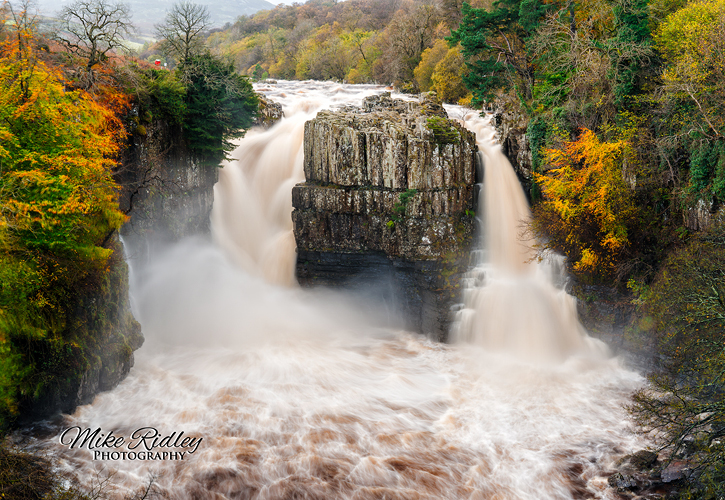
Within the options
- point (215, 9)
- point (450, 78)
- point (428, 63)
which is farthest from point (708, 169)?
point (215, 9)

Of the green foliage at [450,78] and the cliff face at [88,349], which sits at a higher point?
the green foliage at [450,78]

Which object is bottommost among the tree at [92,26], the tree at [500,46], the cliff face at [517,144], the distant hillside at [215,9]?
the cliff face at [517,144]

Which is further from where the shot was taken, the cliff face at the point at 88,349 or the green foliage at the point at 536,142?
the green foliage at the point at 536,142

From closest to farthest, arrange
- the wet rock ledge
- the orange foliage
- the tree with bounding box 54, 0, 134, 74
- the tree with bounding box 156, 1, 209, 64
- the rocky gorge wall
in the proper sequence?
the rocky gorge wall → the tree with bounding box 54, 0, 134, 74 → the orange foliage → the tree with bounding box 156, 1, 209, 64 → the wet rock ledge

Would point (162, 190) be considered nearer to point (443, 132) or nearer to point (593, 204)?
point (443, 132)

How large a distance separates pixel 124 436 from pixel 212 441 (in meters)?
2.71

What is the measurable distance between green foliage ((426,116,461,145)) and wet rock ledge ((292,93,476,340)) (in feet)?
0.17

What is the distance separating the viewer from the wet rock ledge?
74.7 feet

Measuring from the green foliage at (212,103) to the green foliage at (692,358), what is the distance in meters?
21.5

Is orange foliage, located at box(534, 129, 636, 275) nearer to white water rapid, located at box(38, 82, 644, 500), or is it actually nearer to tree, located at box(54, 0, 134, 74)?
white water rapid, located at box(38, 82, 644, 500)

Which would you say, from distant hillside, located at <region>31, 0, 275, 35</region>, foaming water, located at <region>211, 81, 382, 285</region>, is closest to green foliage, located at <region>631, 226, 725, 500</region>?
foaming water, located at <region>211, 81, 382, 285</region>

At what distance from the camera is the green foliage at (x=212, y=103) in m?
23.0

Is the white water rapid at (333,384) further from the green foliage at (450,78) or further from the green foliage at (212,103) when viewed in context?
the green foliage at (450,78)

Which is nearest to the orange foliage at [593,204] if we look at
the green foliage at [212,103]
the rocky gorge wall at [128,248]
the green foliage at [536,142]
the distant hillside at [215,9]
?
the green foliage at [536,142]
